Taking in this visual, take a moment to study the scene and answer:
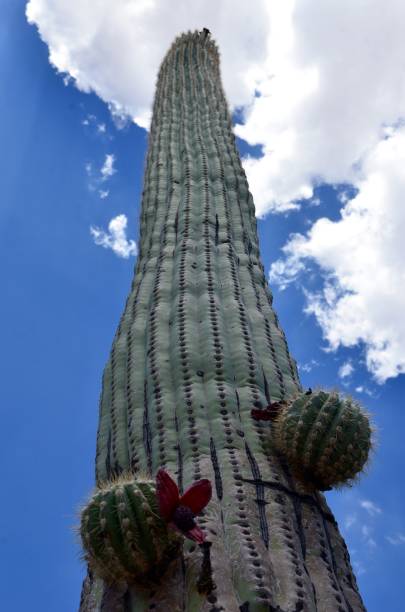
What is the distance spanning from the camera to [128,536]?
2.45 meters

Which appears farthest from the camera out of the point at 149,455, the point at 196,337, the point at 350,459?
the point at 196,337

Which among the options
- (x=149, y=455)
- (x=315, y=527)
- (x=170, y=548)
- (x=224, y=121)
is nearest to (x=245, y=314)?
(x=149, y=455)

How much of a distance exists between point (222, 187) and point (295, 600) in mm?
3679

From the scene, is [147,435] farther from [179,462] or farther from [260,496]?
[260,496]

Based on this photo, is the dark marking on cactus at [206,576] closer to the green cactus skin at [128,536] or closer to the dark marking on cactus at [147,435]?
the green cactus skin at [128,536]

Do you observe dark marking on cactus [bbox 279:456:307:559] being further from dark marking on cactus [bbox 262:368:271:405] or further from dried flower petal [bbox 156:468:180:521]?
dried flower petal [bbox 156:468:180:521]

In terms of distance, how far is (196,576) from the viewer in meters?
2.52

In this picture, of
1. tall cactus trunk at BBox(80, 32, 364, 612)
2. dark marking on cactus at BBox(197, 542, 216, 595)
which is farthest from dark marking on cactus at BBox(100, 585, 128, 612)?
dark marking on cactus at BBox(197, 542, 216, 595)

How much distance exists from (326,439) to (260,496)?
39 cm

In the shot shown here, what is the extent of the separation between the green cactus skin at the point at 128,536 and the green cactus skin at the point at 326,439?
767 millimetres

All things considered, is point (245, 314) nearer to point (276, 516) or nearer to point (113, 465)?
point (113, 465)

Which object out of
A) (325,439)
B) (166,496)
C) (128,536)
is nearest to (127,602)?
(128,536)

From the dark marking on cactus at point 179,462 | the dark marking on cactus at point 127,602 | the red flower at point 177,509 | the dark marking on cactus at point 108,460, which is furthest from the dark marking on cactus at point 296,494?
the dark marking on cactus at point 108,460

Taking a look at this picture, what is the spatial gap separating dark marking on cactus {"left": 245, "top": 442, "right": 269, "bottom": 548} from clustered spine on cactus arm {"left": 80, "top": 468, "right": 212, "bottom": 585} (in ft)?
1.08
